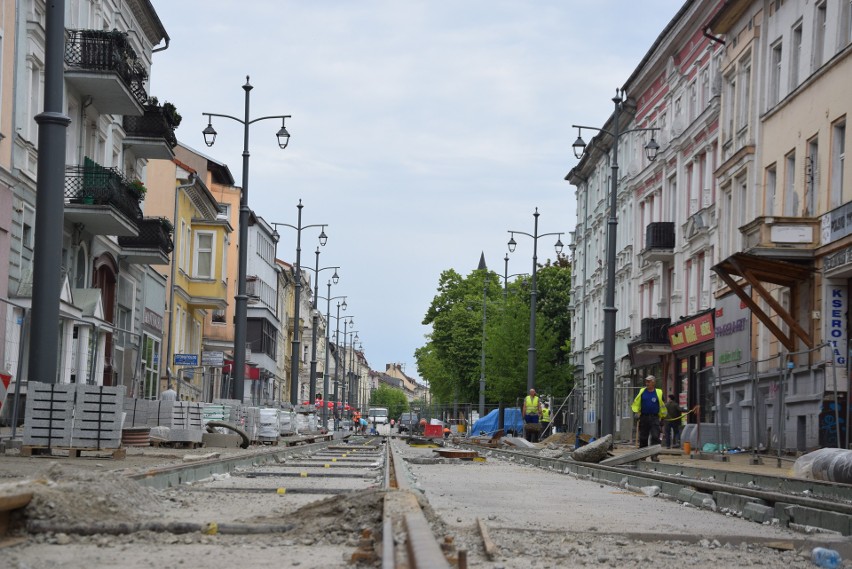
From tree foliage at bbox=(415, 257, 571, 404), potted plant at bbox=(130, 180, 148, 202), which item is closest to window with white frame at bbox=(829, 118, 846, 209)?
potted plant at bbox=(130, 180, 148, 202)

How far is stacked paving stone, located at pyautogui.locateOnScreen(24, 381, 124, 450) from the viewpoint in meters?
17.5

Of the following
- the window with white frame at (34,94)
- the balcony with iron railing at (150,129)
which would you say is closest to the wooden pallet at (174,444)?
the window with white frame at (34,94)

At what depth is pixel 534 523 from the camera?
9812 mm

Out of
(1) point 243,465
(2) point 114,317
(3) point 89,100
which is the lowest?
(1) point 243,465

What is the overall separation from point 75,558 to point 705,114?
126 ft

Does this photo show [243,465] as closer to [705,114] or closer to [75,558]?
[75,558]

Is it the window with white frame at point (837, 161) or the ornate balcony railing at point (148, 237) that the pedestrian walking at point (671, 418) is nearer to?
the window with white frame at point (837, 161)

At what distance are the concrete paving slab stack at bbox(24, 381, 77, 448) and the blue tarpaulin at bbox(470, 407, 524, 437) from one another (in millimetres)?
34338

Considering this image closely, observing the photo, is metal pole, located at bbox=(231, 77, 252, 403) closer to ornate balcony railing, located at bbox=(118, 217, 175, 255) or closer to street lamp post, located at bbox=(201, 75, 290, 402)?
street lamp post, located at bbox=(201, 75, 290, 402)

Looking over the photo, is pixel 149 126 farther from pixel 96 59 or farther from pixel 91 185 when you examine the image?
pixel 91 185

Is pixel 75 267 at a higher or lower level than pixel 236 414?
higher

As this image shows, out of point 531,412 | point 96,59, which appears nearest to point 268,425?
point 531,412

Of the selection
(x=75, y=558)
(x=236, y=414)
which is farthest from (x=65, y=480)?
(x=236, y=414)

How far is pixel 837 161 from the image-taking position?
28531mm
